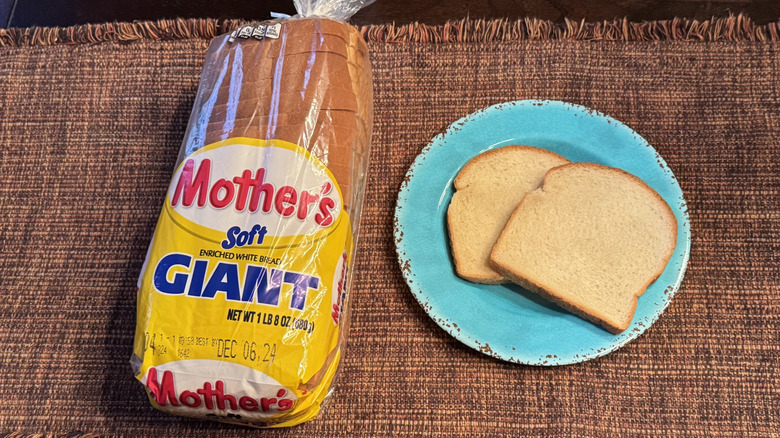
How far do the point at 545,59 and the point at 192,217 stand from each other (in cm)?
86

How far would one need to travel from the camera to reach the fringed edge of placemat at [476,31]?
1214 mm

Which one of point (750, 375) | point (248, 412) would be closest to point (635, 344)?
point (750, 375)

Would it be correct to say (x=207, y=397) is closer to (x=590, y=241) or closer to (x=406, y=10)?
(x=590, y=241)

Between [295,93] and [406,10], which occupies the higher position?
[406,10]

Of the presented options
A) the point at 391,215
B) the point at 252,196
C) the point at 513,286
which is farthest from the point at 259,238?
the point at 513,286

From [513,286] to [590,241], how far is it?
17 centimetres

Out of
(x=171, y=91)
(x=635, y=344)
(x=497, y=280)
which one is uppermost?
(x=171, y=91)

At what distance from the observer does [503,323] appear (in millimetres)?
1006

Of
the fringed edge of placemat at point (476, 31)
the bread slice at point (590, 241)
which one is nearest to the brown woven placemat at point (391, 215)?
the fringed edge of placemat at point (476, 31)

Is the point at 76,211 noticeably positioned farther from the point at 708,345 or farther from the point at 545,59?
the point at 708,345

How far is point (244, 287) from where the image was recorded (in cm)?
81

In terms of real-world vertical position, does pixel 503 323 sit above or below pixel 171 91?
below

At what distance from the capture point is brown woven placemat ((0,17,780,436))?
103cm

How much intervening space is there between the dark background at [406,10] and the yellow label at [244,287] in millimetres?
619
